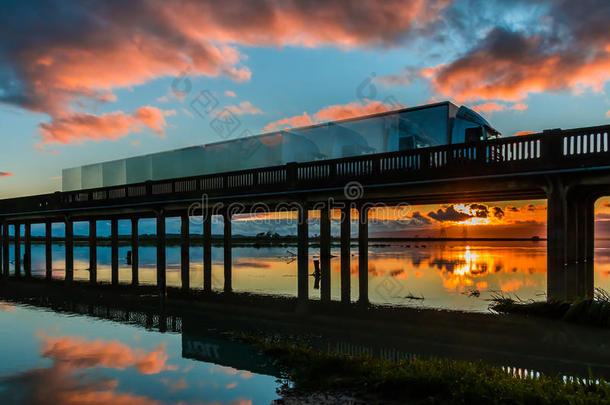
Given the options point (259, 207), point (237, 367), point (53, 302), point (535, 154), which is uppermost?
point (535, 154)

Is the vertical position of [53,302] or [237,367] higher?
[237,367]

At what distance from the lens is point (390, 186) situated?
63.7ft

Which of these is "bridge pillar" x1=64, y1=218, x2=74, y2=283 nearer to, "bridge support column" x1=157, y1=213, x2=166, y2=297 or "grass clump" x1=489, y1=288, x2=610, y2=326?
"bridge support column" x1=157, y1=213, x2=166, y2=297

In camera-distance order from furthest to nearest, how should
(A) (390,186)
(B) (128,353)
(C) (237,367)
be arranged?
(A) (390,186) < (B) (128,353) < (C) (237,367)

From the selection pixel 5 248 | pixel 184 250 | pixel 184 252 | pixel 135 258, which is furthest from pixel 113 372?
pixel 5 248

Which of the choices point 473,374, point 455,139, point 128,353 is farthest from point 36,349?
point 455,139

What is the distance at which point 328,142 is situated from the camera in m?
25.2

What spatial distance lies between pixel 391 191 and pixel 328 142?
6279 mm

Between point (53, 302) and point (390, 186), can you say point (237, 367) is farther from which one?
point (53, 302)

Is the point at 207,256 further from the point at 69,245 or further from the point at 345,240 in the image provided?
the point at 69,245

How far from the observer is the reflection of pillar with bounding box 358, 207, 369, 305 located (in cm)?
1975

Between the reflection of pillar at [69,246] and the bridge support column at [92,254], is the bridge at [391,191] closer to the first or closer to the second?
the reflection of pillar at [69,246]

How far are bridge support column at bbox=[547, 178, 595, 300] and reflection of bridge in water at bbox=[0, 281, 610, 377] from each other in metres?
2.23

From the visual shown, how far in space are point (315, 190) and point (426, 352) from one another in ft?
41.1
